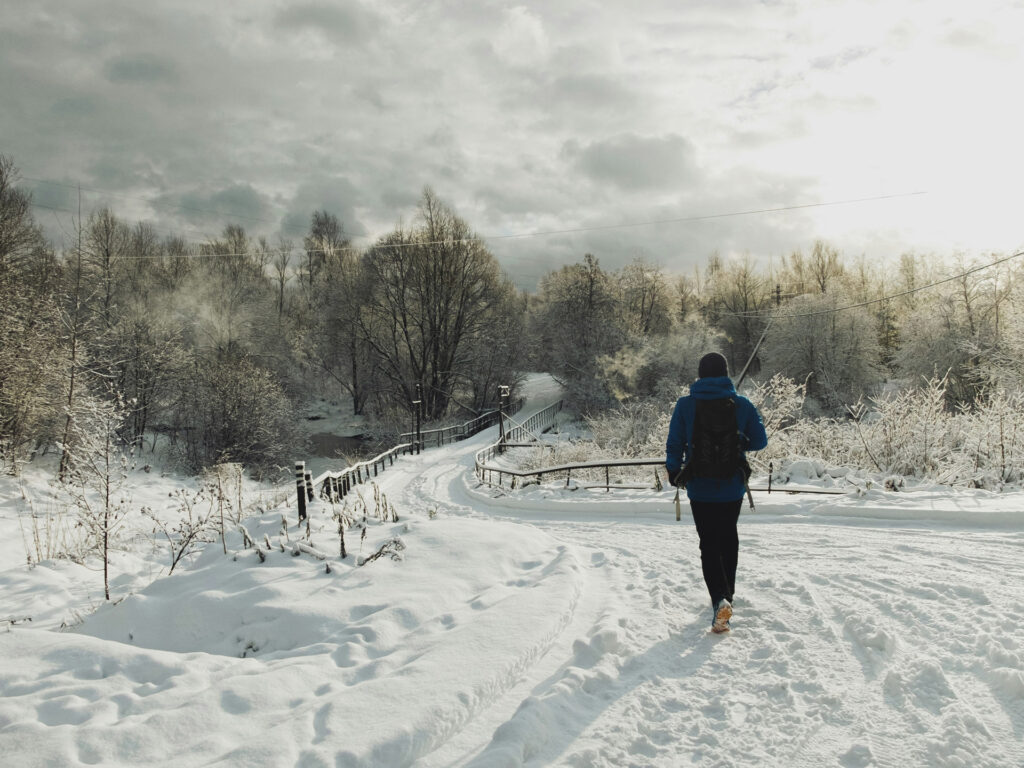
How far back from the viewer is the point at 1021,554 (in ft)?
16.4

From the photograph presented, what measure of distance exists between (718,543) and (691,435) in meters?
0.80

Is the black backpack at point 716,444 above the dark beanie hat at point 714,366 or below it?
below

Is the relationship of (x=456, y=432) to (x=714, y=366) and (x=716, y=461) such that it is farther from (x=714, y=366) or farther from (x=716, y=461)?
(x=716, y=461)

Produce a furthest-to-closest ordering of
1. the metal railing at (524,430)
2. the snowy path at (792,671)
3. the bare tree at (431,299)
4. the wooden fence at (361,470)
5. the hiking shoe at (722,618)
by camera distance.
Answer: the bare tree at (431,299), the metal railing at (524,430), the wooden fence at (361,470), the hiking shoe at (722,618), the snowy path at (792,671)

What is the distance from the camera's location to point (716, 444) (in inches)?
152

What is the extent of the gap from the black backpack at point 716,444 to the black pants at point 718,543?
235mm

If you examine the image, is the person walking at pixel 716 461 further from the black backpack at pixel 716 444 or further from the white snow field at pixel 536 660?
the white snow field at pixel 536 660

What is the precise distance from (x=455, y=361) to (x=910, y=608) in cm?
3429

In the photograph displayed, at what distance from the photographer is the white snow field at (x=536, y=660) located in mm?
2586

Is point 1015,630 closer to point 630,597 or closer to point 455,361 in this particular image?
point 630,597

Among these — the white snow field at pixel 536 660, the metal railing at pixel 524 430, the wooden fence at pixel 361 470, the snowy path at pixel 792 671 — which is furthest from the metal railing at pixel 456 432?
the snowy path at pixel 792 671

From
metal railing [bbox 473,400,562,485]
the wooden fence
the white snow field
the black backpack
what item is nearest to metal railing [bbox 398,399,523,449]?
the wooden fence

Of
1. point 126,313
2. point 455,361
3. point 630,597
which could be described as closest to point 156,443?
point 126,313

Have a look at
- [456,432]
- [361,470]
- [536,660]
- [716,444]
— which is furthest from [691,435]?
[456,432]
